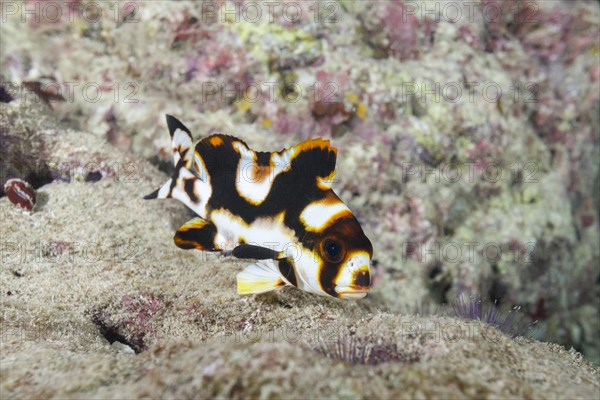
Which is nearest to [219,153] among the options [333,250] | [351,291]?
[333,250]

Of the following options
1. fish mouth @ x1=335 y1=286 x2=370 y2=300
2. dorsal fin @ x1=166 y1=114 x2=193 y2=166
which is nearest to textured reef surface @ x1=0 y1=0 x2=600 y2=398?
fish mouth @ x1=335 y1=286 x2=370 y2=300

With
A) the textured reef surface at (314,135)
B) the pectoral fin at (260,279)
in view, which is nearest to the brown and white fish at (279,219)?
the pectoral fin at (260,279)

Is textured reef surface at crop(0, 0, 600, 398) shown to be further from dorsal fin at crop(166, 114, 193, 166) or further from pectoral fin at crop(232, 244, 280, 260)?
dorsal fin at crop(166, 114, 193, 166)

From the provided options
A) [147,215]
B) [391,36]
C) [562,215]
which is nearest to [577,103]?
[562,215]

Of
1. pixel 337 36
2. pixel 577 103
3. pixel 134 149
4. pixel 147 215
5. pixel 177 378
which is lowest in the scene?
pixel 177 378

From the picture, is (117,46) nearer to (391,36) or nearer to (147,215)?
(147,215)

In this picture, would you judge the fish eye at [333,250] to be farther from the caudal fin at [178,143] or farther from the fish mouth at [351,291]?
the caudal fin at [178,143]

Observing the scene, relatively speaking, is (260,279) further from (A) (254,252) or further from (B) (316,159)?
(B) (316,159)
